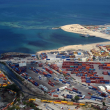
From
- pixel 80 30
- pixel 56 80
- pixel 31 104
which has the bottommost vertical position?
pixel 31 104

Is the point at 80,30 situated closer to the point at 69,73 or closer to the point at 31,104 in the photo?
the point at 69,73

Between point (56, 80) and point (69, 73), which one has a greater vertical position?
point (69, 73)

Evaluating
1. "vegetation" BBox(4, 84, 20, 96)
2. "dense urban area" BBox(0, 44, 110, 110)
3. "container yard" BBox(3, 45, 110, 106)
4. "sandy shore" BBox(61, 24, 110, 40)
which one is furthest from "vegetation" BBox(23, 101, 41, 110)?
"sandy shore" BBox(61, 24, 110, 40)

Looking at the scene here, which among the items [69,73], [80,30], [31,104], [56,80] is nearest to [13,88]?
[31,104]

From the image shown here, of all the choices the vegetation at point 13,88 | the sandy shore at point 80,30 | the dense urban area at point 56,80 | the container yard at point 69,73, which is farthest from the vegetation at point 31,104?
the sandy shore at point 80,30

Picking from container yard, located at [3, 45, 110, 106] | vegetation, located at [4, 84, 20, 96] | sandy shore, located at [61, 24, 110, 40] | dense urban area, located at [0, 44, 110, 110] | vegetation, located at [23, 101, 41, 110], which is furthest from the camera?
sandy shore, located at [61, 24, 110, 40]

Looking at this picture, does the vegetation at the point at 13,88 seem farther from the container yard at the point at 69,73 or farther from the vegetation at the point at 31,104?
the vegetation at the point at 31,104

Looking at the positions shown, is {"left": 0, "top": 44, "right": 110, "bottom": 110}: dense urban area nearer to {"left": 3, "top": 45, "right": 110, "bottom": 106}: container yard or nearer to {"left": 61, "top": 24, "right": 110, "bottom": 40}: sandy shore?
{"left": 3, "top": 45, "right": 110, "bottom": 106}: container yard

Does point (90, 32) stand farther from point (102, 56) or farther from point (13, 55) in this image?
point (13, 55)
